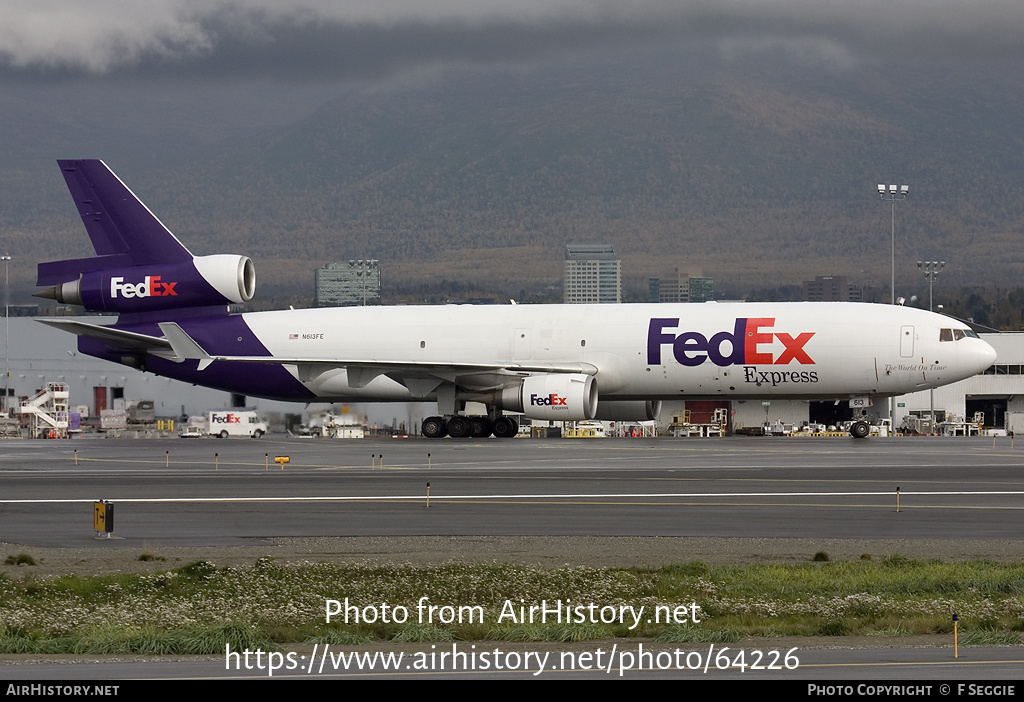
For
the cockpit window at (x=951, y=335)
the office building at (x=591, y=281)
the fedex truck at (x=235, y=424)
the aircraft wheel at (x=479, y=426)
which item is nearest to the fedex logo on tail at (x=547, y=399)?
the aircraft wheel at (x=479, y=426)

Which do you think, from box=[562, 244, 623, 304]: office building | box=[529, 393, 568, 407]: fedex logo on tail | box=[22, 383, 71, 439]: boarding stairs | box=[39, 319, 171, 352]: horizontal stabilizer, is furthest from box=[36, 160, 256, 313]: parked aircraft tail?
box=[562, 244, 623, 304]: office building

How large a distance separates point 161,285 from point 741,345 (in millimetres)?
22960

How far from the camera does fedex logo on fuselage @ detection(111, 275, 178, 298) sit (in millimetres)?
52312

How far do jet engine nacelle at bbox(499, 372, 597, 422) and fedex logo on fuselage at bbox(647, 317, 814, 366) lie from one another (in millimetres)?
3428

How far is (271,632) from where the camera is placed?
1573 centimetres

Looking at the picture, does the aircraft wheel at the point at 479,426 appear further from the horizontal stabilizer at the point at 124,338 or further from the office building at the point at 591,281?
the office building at the point at 591,281

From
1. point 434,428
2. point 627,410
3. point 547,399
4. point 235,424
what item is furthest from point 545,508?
point 235,424

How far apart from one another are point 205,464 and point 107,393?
1421 inches

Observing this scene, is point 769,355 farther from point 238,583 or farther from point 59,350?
point 59,350

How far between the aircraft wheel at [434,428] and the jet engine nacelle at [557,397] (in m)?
3.57

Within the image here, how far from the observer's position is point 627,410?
5072 cm

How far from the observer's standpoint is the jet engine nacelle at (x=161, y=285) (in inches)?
2062

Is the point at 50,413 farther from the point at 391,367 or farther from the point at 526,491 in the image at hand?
the point at 526,491

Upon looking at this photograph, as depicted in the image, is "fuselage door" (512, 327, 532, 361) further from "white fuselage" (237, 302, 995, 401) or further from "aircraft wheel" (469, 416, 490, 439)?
"aircraft wheel" (469, 416, 490, 439)
